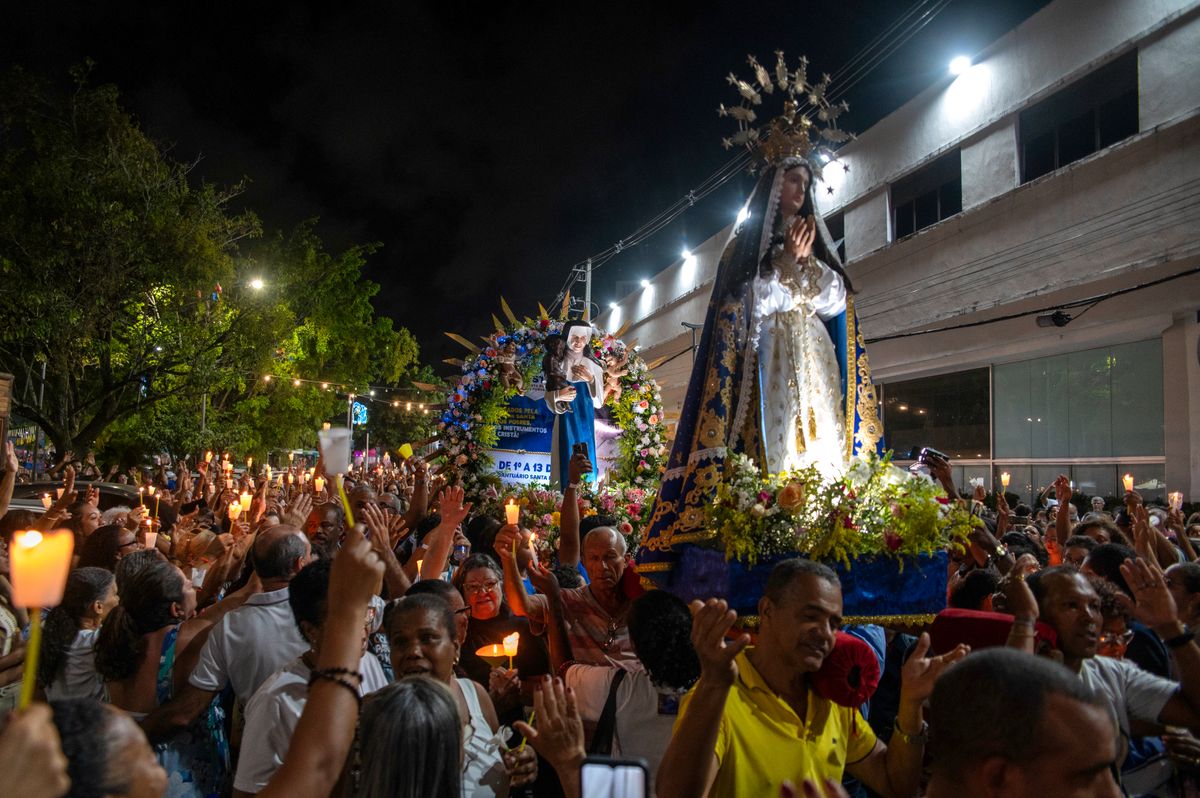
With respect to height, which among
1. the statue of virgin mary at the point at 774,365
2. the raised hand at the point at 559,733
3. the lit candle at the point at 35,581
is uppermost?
the statue of virgin mary at the point at 774,365

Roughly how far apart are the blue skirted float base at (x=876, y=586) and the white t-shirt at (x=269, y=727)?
289 cm

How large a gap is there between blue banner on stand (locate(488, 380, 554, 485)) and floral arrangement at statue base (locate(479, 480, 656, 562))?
17.7 inches

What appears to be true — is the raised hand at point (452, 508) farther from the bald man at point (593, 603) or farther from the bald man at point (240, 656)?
the bald man at point (240, 656)

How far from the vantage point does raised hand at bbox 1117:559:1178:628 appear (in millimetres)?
3934

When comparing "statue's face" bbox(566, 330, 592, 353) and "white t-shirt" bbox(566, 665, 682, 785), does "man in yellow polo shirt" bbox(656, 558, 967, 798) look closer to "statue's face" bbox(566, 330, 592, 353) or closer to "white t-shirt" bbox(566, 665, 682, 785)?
"white t-shirt" bbox(566, 665, 682, 785)

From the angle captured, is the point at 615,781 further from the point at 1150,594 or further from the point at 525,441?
the point at 525,441

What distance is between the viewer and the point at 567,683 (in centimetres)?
340

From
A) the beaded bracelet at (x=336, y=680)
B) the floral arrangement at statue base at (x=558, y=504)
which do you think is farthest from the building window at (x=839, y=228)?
the beaded bracelet at (x=336, y=680)

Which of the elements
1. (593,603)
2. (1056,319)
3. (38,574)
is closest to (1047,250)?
(1056,319)

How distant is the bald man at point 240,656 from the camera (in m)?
3.59

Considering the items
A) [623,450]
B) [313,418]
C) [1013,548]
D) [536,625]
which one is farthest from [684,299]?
[536,625]

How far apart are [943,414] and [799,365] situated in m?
18.2

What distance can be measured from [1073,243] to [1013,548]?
12041mm

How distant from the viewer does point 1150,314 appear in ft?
53.6
